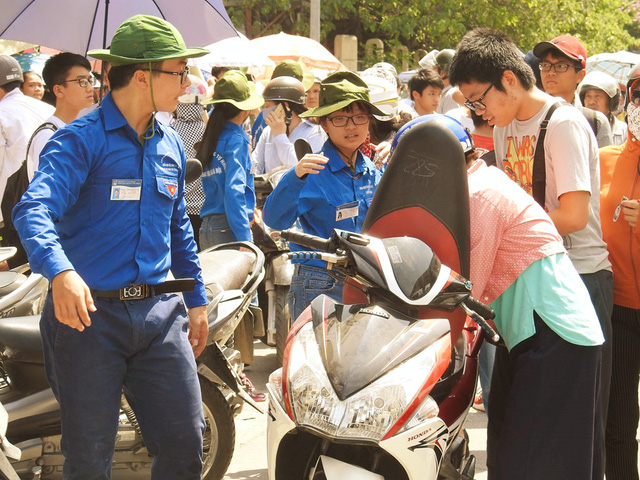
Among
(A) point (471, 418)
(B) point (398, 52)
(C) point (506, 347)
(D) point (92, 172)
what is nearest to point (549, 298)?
(C) point (506, 347)

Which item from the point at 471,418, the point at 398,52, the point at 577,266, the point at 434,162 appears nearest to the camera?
the point at 434,162

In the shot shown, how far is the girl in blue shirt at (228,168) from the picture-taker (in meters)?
5.68

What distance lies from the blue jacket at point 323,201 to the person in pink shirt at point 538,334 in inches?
48.2

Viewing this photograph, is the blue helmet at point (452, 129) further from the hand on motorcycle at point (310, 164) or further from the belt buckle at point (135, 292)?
the belt buckle at point (135, 292)

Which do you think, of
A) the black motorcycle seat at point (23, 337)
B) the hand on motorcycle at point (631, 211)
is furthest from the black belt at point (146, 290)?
the hand on motorcycle at point (631, 211)

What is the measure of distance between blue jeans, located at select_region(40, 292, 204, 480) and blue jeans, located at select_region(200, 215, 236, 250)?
255 centimetres

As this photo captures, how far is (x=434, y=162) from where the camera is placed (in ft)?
9.96

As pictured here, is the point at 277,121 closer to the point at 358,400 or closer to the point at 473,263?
the point at 473,263

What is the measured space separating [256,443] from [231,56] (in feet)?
19.2

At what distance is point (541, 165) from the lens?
3.73 m

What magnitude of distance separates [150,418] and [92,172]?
37.1 inches

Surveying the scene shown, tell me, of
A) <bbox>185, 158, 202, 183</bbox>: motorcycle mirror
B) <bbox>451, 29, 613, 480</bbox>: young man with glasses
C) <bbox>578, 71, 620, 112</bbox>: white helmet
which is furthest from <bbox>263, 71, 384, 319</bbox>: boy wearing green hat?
<bbox>578, 71, 620, 112</bbox>: white helmet

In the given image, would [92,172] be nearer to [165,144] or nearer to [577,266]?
[165,144]

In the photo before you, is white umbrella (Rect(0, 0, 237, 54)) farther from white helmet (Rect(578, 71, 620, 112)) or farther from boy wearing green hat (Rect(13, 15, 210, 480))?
white helmet (Rect(578, 71, 620, 112))
